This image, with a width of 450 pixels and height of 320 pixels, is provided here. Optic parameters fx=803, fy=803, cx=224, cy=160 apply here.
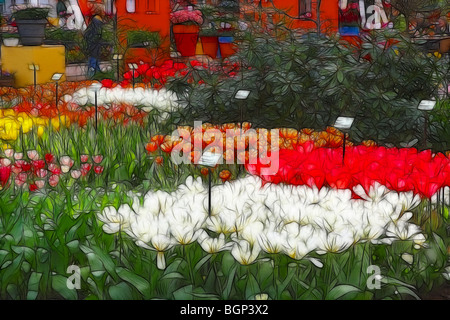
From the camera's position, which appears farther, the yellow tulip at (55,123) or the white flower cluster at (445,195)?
the yellow tulip at (55,123)

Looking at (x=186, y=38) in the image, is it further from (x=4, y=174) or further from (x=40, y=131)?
(x=4, y=174)

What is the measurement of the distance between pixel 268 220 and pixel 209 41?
6272mm

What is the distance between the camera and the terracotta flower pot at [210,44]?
789 centimetres

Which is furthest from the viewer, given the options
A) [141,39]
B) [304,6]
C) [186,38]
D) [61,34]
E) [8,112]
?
[61,34]

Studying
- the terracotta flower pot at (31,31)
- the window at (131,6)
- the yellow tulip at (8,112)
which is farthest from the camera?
the window at (131,6)

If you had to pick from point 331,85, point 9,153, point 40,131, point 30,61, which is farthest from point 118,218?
point 30,61

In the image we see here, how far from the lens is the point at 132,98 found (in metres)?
4.19

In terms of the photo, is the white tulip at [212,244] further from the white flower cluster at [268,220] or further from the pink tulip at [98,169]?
the pink tulip at [98,169]

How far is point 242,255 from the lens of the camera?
1653 millimetres

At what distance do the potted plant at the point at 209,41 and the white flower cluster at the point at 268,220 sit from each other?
5937 mm

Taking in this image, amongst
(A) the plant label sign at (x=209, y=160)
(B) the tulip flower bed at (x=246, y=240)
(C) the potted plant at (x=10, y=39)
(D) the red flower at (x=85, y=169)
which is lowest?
(C) the potted plant at (x=10, y=39)

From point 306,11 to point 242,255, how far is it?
6.09m

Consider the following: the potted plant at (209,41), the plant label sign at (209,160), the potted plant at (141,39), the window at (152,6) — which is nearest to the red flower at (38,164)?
the plant label sign at (209,160)

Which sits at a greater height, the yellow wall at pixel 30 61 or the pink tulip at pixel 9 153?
the pink tulip at pixel 9 153
